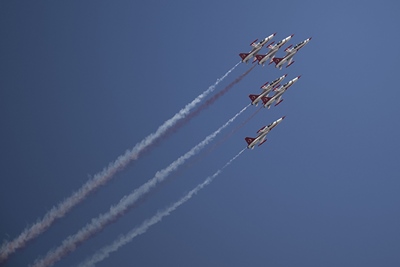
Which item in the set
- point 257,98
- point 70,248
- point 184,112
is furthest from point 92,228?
point 257,98

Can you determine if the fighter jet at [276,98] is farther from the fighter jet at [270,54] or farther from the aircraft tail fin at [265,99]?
the fighter jet at [270,54]

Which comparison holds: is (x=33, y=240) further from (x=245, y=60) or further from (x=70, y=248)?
(x=245, y=60)

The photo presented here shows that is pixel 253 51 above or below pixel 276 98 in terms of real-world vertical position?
above

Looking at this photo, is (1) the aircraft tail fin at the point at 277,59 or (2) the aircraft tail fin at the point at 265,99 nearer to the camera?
(2) the aircraft tail fin at the point at 265,99

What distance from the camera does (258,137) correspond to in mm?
95812

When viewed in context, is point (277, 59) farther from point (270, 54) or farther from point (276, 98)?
point (276, 98)

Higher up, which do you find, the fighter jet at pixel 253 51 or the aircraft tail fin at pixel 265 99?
the fighter jet at pixel 253 51

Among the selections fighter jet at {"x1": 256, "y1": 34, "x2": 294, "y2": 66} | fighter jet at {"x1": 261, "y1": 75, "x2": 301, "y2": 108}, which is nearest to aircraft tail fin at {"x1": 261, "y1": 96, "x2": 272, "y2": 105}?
fighter jet at {"x1": 261, "y1": 75, "x2": 301, "y2": 108}

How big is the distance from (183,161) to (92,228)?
1573cm

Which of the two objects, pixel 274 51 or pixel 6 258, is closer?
pixel 6 258

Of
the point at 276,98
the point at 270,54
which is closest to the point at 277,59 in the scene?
the point at 270,54

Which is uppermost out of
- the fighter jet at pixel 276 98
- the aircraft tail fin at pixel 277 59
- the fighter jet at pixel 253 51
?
the fighter jet at pixel 253 51

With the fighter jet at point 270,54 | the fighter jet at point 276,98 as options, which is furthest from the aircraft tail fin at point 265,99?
the fighter jet at point 270,54

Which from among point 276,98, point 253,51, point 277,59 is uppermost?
point 253,51
